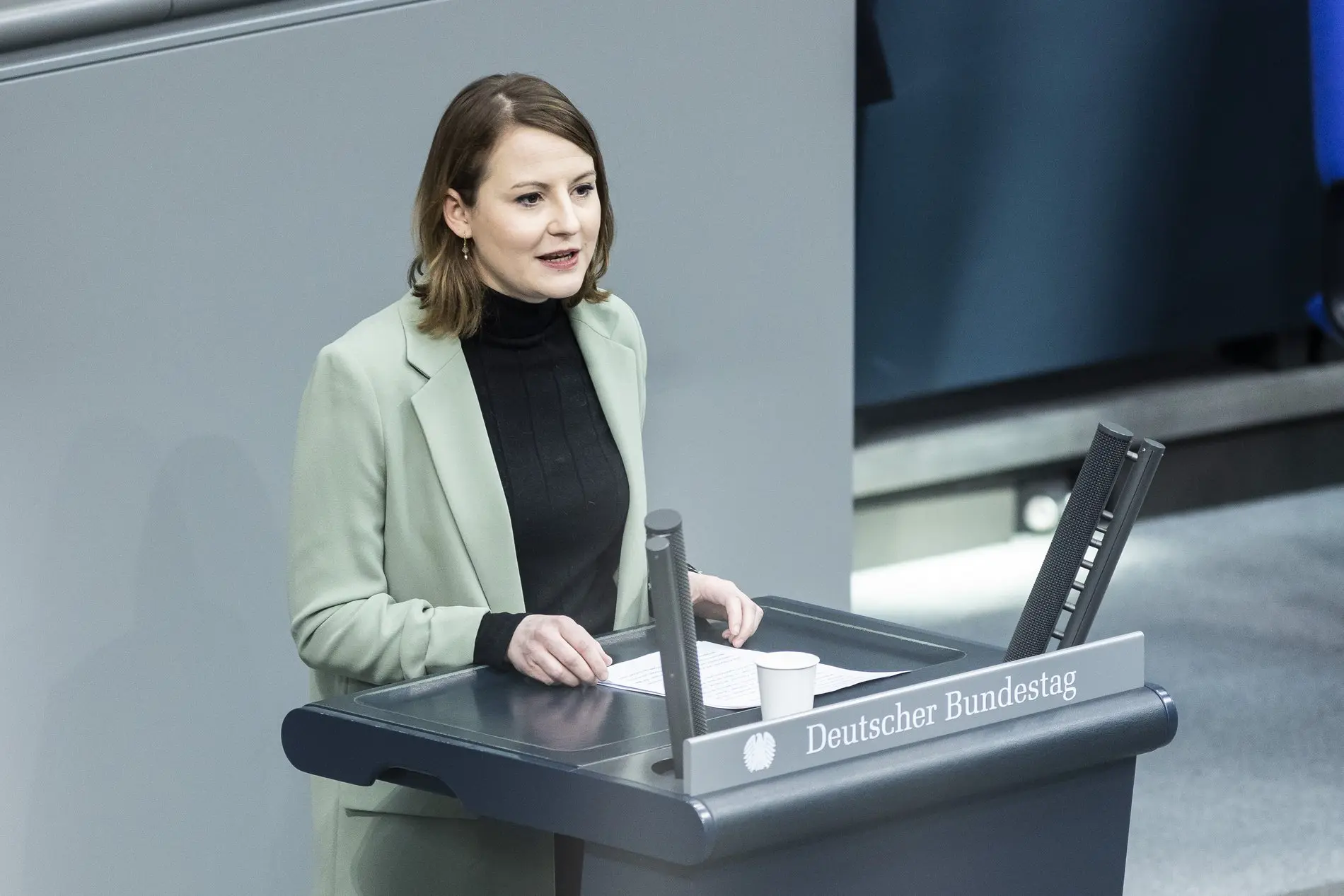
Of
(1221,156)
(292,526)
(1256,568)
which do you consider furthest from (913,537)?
(292,526)

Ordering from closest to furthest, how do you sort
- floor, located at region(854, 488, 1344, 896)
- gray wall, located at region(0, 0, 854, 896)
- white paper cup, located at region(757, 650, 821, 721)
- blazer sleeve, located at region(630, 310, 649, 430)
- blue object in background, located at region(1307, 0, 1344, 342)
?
1. white paper cup, located at region(757, 650, 821, 721)
2. blazer sleeve, located at region(630, 310, 649, 430)
3. gray wall, located at region(0, 0, 854, 896)
4. floor, located at region(854, 488, 1344, 896)
5. blue object in background, located at region(1307, 0, 1344, 342)

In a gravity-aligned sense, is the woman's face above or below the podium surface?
above

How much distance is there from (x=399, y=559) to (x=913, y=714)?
74cm

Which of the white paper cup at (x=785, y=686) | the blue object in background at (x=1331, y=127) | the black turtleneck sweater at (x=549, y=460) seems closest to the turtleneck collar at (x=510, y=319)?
the black turtleneck sweater at (x=549, y=460)

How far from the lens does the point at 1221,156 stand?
5.54 m

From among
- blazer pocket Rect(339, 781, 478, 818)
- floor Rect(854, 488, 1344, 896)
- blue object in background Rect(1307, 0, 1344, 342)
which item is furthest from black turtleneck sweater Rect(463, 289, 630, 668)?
blue object in background Rect(1307, 0, 1344, 342)

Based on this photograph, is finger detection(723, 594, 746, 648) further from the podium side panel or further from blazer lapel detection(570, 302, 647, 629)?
the podium side panel

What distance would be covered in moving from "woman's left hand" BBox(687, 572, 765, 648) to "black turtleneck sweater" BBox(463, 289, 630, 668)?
0.12m

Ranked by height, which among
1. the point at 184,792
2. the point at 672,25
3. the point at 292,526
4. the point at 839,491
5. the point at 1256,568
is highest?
the point at 672,25

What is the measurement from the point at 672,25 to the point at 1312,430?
367 cm

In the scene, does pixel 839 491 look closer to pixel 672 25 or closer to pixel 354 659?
pixel 672 25

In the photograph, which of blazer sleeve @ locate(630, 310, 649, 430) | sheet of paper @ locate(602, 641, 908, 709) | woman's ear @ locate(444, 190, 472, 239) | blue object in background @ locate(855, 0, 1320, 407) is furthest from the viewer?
blue object in background @ locate(855, 0, 1320, 407)

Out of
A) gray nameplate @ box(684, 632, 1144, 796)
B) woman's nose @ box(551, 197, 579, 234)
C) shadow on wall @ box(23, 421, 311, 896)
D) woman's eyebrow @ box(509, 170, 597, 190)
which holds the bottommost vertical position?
shadow on wall @ box(23, 421, 311, 896)

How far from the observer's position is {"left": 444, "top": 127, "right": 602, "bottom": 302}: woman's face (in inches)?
86.7
